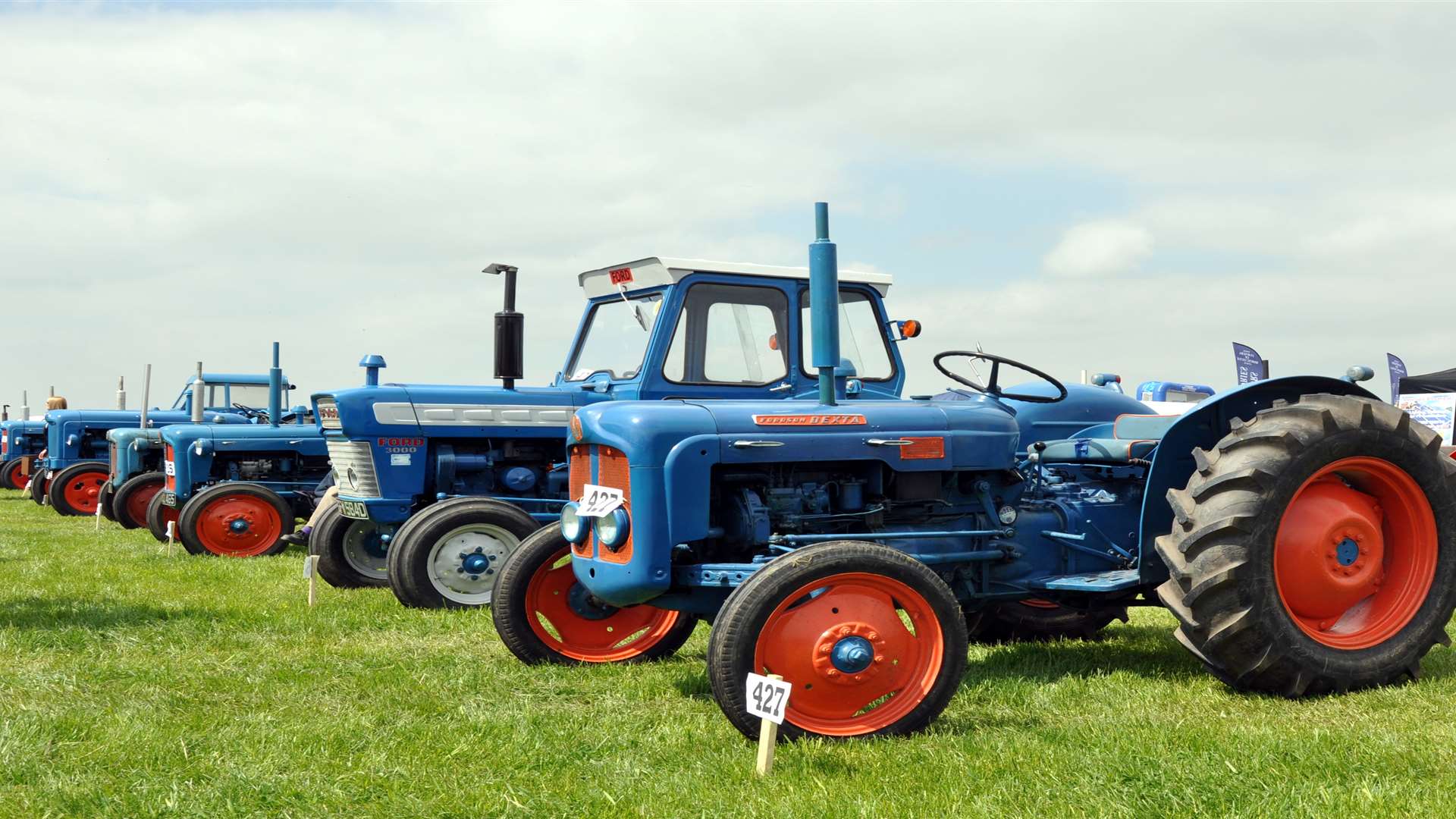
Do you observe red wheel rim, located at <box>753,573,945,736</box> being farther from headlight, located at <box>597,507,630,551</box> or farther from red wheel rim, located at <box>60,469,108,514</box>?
red wheel rim, located at <box>60,469,108,514</box>

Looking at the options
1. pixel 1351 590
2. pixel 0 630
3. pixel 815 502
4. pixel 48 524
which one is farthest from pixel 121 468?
pixel 1351 590

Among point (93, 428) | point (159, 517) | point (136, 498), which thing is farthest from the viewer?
point (93, 428)

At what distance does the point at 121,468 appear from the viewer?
48.3ft

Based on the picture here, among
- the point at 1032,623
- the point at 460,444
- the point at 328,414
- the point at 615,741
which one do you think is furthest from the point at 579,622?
the point at 328,414

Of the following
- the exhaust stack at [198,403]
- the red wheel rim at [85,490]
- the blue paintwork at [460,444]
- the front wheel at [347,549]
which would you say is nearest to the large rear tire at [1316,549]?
the blue paintwork at [460,444]

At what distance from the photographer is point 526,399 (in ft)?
28.3

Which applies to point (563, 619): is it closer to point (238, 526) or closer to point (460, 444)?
point (460, 444)

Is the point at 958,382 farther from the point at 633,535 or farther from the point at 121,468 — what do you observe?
the point at 121,468

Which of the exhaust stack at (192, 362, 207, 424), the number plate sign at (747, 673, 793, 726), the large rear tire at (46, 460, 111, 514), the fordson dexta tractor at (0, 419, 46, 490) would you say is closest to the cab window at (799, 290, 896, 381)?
the number plate sign at (747, 673, 793, 726)

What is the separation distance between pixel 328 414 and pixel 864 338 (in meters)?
3.70

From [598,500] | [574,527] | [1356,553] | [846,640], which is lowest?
[846,640]

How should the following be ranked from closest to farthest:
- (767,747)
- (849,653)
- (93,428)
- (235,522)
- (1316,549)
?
(767,747), (849,653), (1316,549), (235,522), (93,428)

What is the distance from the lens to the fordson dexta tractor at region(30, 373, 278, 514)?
16922 millimetres

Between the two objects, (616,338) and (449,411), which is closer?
(616,338)
